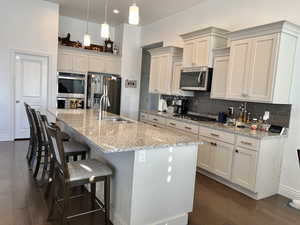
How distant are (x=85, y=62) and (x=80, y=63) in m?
0.14

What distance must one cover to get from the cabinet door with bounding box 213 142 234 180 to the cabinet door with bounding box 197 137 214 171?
0.10 m

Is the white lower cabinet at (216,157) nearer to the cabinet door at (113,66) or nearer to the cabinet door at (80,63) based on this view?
the cabinet door at (113,66)

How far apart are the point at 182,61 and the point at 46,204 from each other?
359cm

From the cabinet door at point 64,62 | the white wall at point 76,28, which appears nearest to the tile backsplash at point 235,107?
the cabinet door at point 64,62

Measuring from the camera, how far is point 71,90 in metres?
5.97

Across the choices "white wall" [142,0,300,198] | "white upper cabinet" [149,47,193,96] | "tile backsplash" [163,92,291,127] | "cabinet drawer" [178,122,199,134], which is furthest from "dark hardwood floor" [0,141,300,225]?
"white upper cabinet" [149,47,193,96]

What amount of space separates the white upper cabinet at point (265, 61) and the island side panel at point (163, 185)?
1.57 metres

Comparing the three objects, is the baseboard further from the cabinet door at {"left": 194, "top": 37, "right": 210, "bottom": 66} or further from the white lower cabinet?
the cabinet door at {"left": 194, "top": 37, "right": 210, "bottom": 66}

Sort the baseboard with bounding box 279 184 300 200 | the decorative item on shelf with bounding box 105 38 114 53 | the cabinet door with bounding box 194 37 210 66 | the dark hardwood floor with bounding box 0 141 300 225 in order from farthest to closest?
1. the decorative item on shelf with bounding box 105 38 114 53
2. the cabinet door with bounding box 194 37 210 66
3. the baseboard with bounding box 279 184 300 200
4. the dark hardwood floor with bounding box 0 141 300 225

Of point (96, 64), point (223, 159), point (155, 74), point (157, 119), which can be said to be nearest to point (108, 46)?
point (96, 64)

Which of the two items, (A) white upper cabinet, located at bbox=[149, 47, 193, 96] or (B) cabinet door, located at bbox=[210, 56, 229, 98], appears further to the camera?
(A) white upper cabinet, located at bbox=[149, 47, 193, 96]

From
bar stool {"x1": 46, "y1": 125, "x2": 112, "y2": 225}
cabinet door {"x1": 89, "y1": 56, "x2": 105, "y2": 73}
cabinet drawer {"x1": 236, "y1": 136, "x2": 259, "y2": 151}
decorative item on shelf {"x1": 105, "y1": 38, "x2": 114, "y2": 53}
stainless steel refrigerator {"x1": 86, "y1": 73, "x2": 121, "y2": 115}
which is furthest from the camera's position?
decorative item on shelf {"x1": 105, "y1": 38, "x2": 114, "y2": 53}

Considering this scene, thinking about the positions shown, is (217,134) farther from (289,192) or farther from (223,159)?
(289,192)

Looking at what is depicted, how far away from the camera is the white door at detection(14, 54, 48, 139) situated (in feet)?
17.3
